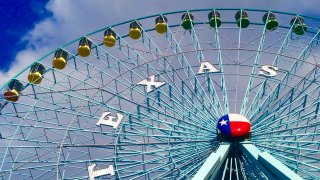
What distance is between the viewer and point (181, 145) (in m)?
20.3

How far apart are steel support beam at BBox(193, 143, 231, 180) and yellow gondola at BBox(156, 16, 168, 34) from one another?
9.06 m

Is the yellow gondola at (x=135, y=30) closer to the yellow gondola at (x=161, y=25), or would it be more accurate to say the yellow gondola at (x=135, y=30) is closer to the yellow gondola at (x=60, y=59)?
the yellow gondola at (x=161, y=25)

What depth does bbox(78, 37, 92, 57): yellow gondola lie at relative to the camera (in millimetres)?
24781

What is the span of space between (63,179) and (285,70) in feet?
35.6

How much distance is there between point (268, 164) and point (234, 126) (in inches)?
93.7

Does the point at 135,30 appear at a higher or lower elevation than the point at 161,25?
lower

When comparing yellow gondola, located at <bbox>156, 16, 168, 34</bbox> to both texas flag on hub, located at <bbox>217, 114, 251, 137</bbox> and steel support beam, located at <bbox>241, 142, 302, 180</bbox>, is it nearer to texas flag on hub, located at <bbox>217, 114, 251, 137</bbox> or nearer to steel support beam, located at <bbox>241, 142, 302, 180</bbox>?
texas flag on hub, located at <bbox>217, 114, 251, 137</bbox>

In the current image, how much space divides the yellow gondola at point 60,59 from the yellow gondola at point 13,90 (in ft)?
6.34

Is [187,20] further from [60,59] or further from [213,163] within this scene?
[213,163]

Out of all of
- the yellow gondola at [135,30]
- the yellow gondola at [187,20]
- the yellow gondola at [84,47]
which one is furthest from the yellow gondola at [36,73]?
the yellow gondola at [187,20]

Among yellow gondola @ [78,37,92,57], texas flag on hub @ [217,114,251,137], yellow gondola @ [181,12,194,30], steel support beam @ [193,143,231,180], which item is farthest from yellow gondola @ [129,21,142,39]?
steel support beam @ [193,143,231,180]

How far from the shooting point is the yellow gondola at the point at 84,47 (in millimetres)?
24781

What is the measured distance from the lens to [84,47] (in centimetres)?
2480

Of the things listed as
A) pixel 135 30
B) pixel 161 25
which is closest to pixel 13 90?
pixel 135 30
